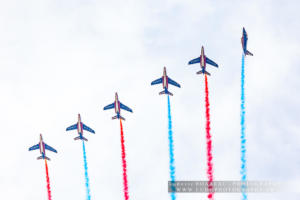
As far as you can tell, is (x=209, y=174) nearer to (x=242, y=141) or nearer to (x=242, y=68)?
(x=242, y=141)

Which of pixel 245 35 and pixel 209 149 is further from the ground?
pixel 245 35

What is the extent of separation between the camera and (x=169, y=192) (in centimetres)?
19538

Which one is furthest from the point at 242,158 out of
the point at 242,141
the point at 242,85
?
the point at 242,85

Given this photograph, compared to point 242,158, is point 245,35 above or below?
above

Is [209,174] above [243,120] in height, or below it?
below

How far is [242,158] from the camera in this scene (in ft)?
644

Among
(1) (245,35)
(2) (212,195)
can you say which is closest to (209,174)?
(2) (212,195)

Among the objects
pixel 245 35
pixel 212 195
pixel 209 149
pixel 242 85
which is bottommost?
pixel 212 195

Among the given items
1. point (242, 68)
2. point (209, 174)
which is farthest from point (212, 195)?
point (242, 68)

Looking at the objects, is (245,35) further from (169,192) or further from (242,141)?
(169,192)

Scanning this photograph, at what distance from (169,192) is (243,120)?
27570mm

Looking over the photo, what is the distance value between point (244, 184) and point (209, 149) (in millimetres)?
12914

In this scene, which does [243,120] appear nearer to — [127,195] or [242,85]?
[242,85]

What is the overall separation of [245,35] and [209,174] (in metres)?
38.1
